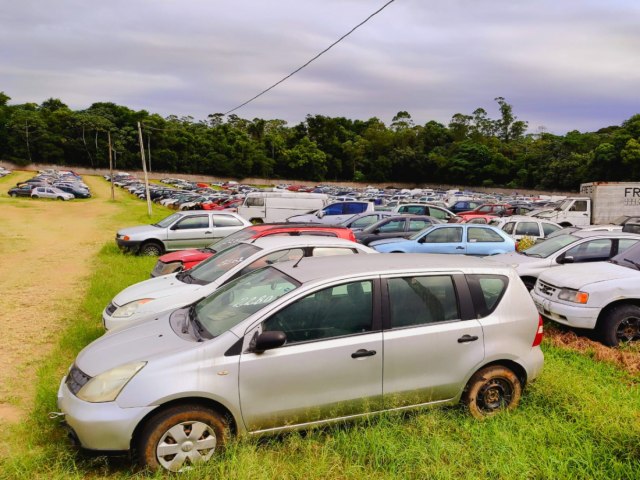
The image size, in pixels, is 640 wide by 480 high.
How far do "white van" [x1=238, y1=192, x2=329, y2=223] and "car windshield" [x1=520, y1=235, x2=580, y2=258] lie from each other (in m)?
15.5

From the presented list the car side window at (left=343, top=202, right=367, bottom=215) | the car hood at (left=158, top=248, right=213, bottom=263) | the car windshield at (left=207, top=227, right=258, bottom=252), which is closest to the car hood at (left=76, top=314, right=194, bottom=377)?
the car windshield at (left=207, top=227, right=258, bottom=252)

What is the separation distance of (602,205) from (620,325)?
1993cm

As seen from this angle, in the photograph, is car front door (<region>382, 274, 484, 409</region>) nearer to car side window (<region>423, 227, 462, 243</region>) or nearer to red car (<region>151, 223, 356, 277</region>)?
red car (<region>151, 223, 356, 277</region>)

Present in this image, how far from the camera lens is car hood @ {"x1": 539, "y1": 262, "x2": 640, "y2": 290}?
673cm

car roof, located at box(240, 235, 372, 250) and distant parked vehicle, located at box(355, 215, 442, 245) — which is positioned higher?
car roof, located at box(240, 235, 372, 250)

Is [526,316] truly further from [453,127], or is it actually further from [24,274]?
[453,127]

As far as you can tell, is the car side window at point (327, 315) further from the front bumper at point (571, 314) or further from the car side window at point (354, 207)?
the car side window at point (354, 207)

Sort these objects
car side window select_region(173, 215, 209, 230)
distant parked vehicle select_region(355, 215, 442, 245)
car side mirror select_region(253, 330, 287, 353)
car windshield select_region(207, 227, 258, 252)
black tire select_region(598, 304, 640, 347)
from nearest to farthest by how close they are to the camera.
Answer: car side mirror select_region(253, 330, 287, 353) < black tire select_region(598, 304, 640, 347) < car windshield select_region(207, 227, 258, 252) < car side window select_region(173, 215, 209, 230) < distant parked vehicle select_region(355, 215, 442, 245)

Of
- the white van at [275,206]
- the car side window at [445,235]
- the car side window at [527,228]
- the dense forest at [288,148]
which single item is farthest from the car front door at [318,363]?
the dense forest at [288,148]

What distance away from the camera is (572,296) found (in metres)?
6.82

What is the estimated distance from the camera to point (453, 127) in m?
113

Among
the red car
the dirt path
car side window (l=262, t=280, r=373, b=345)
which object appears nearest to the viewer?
car side window (l=262, t=280, r=373, b=345)

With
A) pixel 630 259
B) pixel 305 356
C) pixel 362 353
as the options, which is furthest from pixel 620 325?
pixel 305 356

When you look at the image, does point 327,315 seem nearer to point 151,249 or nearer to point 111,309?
point 111,309
